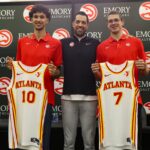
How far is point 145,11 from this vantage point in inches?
166

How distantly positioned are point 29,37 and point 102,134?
106 centimetres

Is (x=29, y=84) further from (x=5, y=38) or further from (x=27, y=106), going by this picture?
(x=5, y=38)

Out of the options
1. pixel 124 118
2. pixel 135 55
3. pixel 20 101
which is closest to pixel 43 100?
pixel 20 101

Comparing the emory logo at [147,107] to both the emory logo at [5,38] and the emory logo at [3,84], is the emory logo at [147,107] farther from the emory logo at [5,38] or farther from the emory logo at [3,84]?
the emory logo at [5,38]

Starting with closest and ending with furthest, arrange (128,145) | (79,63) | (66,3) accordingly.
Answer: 1. (128,145)
2. (79,63)
3. (66,3)

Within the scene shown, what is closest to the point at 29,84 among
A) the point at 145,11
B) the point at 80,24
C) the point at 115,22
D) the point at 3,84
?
the point at 80,24

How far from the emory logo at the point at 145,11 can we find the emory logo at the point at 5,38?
1693 mm

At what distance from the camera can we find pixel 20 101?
9.43 ft

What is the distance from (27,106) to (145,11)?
7.02 feet

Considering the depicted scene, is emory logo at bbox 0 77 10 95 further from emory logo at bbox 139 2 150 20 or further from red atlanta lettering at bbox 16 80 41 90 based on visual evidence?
emory logo at bbox 139 2 150 20

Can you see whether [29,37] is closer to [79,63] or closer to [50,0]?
[79,63]

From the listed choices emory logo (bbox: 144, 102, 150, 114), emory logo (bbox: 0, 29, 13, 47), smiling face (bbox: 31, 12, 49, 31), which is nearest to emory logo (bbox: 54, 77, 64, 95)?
emory logo (bbox: 0, 29, 13, 47)

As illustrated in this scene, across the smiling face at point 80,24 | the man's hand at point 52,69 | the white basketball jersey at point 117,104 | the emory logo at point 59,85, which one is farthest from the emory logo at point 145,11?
the man's hand at point 52,69

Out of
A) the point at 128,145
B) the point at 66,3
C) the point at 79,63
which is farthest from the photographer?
the point at 66,3
